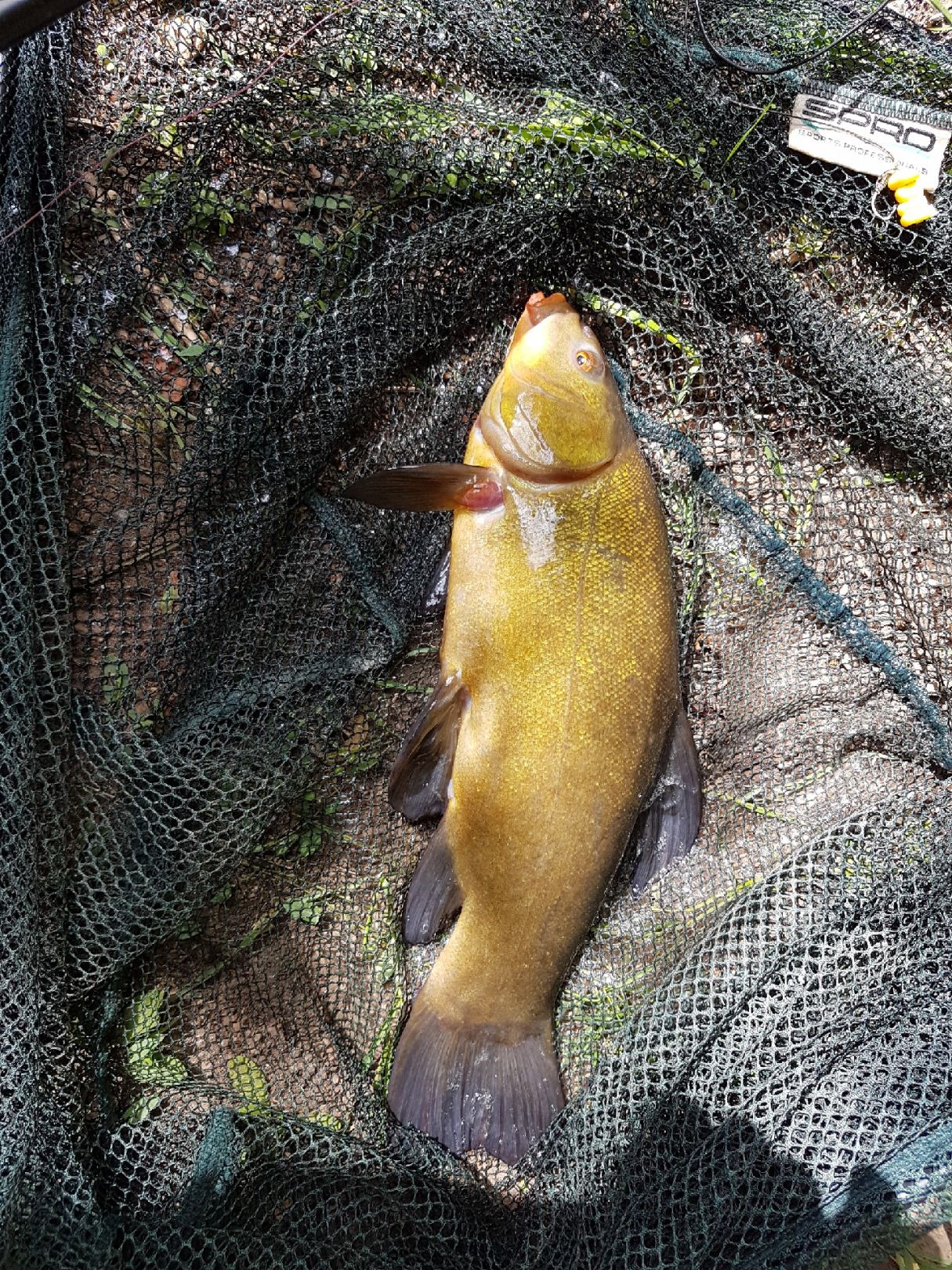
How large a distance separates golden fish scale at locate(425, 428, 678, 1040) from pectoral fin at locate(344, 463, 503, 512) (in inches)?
1.9

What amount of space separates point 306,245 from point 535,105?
637 millimetres

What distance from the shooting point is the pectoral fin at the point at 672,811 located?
79.0 inches

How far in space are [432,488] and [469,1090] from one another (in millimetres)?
1414

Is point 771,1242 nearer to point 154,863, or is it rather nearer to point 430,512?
point 154,863

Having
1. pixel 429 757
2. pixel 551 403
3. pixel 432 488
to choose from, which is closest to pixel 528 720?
pixel 429 757

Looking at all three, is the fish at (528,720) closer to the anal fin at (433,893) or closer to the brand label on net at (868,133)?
the anal fin at (433,893)

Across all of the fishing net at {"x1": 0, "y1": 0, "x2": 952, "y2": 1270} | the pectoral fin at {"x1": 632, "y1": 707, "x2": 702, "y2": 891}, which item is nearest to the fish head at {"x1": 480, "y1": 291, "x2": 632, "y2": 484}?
the fishing net at {"x1": 0, "y1": 0, "x2": 952, "y2": 1270}

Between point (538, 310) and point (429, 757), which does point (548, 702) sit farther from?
point (538, 310)

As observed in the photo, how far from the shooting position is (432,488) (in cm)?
176

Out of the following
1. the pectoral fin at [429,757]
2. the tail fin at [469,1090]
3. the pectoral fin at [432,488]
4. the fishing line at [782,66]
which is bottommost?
the tail fin at [469,1090]

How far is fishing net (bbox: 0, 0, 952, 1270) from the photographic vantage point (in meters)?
1.69

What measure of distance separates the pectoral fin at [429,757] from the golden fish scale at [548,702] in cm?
3

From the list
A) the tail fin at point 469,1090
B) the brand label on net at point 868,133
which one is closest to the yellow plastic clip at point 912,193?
the brand label on net at point 868,133

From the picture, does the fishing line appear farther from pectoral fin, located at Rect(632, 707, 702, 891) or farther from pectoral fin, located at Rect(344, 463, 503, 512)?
pectoral fin, located at Rect(632, 707, 702, 891)
